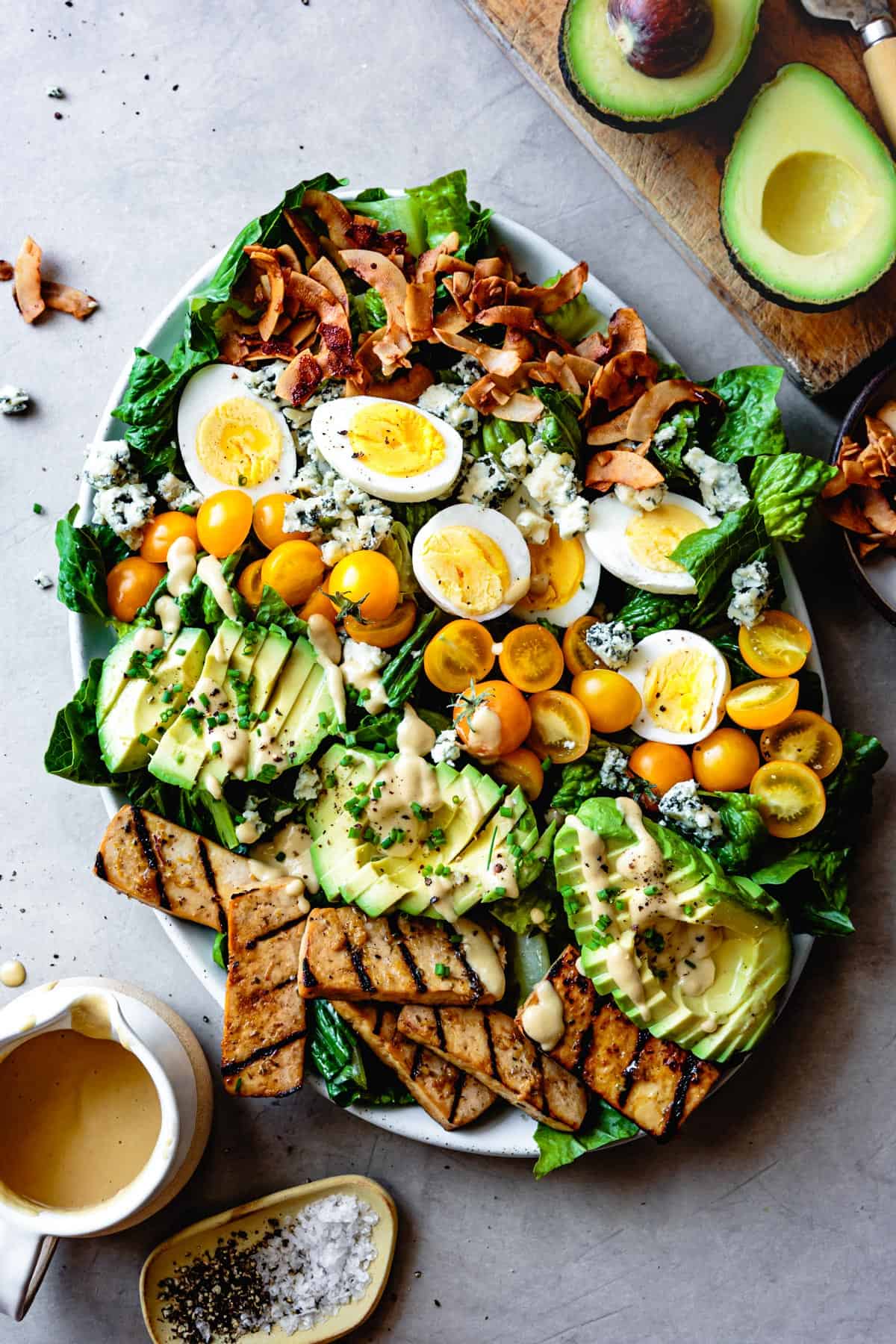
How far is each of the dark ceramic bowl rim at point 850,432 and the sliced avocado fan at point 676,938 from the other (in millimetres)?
767

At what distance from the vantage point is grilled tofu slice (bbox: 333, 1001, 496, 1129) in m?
2.40

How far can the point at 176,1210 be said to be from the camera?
2721 millimetres

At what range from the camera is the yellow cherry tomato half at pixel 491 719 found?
238 cm

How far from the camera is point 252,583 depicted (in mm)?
2539

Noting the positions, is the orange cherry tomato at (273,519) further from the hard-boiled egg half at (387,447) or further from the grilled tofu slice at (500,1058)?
the grilled tofu slice at (500,1058)

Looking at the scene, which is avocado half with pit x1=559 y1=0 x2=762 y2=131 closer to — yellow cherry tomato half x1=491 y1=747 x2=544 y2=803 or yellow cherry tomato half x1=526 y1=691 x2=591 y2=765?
yellow cherry tomato half x1=526 y1=691 x2=591 y2=765

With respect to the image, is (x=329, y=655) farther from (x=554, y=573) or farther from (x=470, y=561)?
(x=554, y=573)

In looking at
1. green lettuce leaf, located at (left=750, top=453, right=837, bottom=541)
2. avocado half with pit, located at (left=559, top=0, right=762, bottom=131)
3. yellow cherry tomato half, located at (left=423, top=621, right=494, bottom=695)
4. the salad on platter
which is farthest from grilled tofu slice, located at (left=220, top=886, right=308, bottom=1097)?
avocado half with pit, located at (left=559, top=0, right=762, bottom=131)

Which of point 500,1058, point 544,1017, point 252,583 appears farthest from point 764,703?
point 252,583

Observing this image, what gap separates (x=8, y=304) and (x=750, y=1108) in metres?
2.97

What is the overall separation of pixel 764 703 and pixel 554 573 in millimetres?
592

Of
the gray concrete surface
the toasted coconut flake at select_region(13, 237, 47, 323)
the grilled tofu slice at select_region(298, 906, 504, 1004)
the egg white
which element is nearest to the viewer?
the grilled tofu slice at select_region(298, 906, 504, 1004)

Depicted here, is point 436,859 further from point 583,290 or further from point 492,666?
point 583,290

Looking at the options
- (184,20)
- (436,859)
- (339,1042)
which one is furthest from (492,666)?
(184,20)
